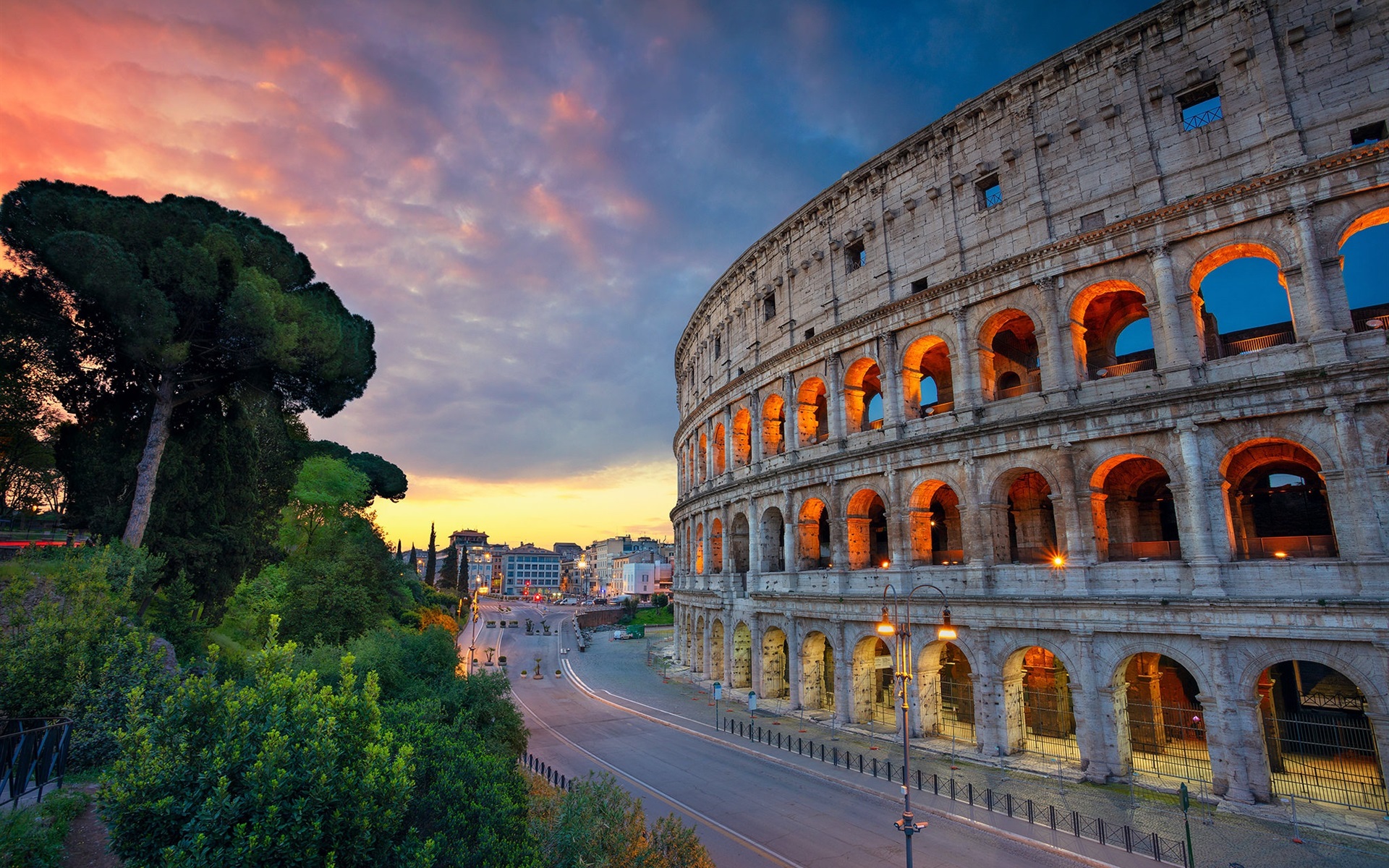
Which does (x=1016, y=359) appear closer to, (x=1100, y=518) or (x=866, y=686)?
(x=1100, y=518)

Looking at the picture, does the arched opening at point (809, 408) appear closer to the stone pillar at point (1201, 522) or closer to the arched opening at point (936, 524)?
the arched opening at point (936, 524)

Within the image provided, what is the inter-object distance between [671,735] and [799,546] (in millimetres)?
10321

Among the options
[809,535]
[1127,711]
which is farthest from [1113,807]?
[809,535]

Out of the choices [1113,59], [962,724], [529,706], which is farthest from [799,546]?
[1113,59]

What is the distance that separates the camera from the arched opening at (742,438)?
123 ft

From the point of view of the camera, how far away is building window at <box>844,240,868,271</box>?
100.0ft

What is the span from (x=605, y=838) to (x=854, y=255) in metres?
27.4

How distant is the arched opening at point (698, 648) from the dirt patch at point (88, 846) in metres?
33.0

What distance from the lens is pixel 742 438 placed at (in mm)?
37969

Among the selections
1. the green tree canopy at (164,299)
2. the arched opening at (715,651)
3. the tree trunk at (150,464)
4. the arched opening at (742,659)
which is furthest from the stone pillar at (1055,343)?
the tree trunk at (150,464)

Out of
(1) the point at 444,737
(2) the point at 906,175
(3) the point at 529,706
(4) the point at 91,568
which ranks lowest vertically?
(3) the point at 529,706

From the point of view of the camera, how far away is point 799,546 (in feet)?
103

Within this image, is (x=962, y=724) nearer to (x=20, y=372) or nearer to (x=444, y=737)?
(x=444, y=737)

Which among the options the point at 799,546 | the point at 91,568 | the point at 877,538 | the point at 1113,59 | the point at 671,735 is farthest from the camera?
the point at 877,538
